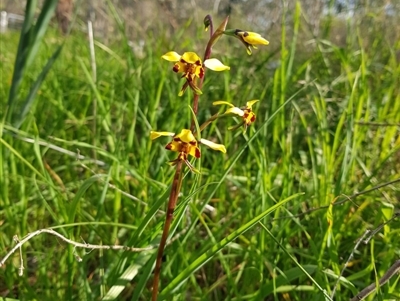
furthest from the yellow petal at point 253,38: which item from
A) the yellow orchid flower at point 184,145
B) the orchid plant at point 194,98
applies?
the yellow orchid flower at point 184,145

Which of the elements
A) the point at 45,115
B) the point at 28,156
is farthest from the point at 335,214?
the point at 45,115

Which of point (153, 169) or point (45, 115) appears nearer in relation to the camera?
point (153, 169)

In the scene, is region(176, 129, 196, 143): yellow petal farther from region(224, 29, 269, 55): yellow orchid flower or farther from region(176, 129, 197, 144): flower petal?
region(224, 29, 269, 55): yellow orchid flower

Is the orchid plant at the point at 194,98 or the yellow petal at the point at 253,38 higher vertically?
the yellow petal at the point at 253,38

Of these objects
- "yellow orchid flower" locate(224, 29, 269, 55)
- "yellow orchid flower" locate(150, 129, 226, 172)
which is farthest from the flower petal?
"yellow orchid flower" locate(224, 29, 269, 55)

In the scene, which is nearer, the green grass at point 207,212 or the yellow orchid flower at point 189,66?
the yellow orchid flower at point 189,66

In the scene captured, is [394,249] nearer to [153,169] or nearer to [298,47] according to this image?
[153,169]

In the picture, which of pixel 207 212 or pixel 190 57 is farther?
pixel 207 212

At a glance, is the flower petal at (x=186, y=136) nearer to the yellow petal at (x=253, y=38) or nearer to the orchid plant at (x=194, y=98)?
the orchid plant at (x=194, y=98)

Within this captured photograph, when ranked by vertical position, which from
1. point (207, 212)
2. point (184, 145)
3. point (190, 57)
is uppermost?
point (190, 57)

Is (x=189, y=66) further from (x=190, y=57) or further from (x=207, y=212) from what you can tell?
(x=207, y=212)

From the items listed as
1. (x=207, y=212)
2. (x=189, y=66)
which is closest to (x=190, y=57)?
(x=189, y=66)
